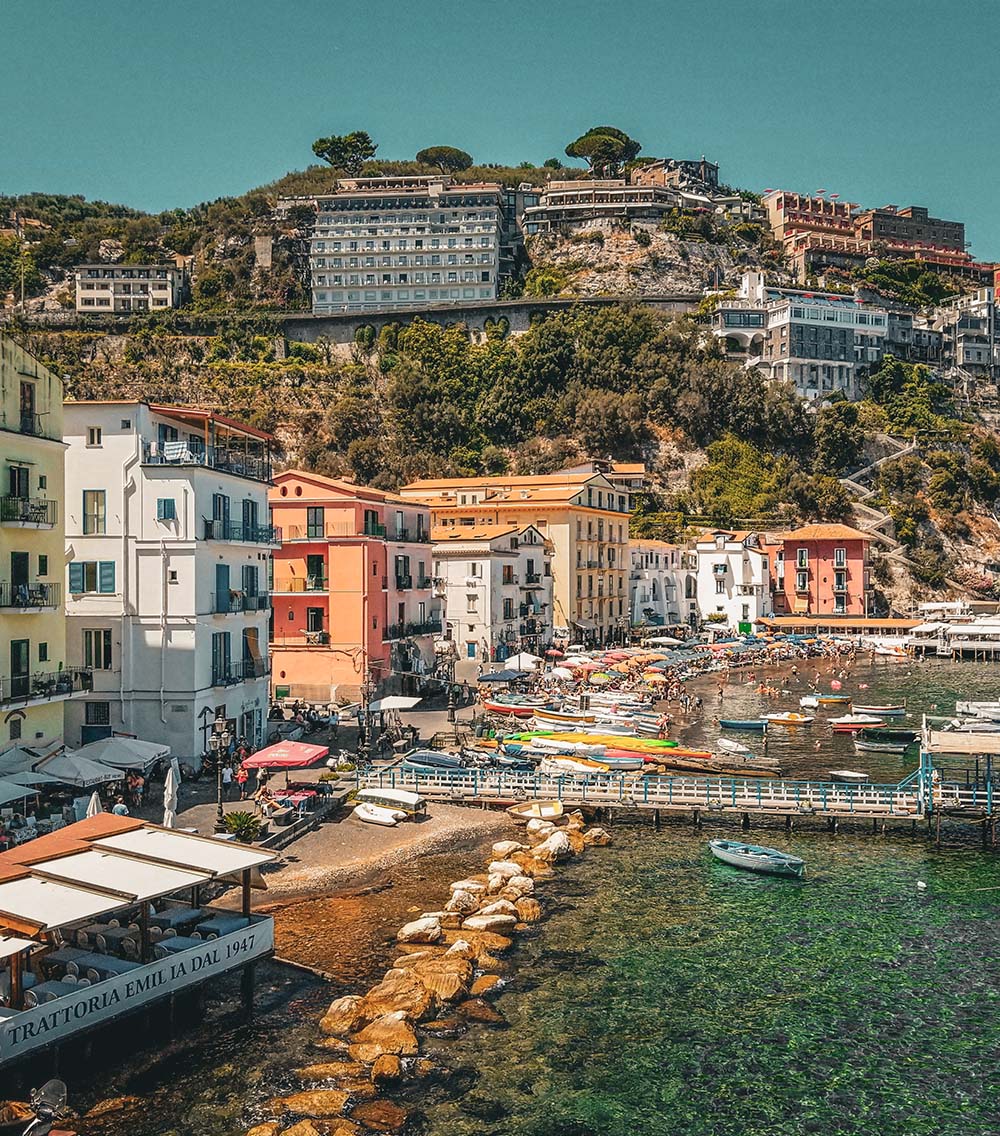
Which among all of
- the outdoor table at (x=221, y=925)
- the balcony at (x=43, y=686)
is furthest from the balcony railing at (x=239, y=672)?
the outdoor table at (x=221, y=925)

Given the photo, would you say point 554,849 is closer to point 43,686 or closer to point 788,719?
point 43,686

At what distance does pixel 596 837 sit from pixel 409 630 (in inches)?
1046

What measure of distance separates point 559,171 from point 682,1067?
193 m

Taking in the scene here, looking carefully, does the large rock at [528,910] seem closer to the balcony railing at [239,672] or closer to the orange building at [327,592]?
the balcony railing at [239,672]

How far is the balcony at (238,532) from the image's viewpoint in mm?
38938

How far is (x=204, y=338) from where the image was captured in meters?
135

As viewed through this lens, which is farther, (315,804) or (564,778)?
(564,778)

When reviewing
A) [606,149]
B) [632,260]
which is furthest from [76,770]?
[606,149]

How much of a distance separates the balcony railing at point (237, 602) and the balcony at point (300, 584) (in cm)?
1119

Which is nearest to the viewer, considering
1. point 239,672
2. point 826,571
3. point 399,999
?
point 399,999

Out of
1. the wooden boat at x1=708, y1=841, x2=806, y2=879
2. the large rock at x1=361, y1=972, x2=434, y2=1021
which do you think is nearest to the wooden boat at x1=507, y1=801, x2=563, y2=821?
the wooden boat at x1=708, y1=841, x2=806, y2=879

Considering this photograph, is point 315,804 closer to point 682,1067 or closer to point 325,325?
point 682,1067

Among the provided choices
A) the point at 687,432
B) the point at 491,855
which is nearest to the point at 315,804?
the point at 491,855

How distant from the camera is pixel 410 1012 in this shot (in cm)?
2122
